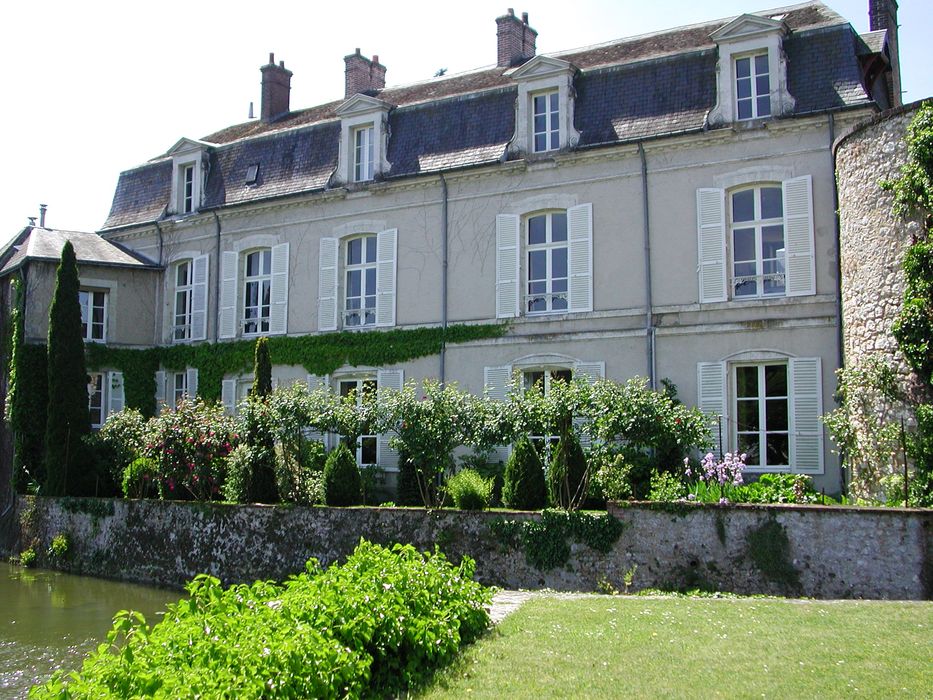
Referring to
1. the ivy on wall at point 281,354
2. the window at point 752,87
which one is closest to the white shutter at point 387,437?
the ivy on wall at point 281,354


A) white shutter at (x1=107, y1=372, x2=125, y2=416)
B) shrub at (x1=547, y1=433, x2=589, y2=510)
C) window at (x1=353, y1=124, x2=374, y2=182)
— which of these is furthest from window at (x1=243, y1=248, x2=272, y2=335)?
shrub at (x1=547, y1=433, x2=589, y2=510)

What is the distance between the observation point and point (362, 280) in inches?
776

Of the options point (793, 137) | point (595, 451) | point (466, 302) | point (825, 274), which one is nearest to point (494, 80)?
point (466, 302)

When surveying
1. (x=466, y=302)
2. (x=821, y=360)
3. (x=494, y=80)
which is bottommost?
(x=821, y=360)

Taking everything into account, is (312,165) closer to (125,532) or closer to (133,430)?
(133,430)

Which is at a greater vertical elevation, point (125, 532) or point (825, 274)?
point (825, 274)

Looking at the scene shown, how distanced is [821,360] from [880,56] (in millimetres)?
5529

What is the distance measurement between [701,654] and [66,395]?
16.1 meters

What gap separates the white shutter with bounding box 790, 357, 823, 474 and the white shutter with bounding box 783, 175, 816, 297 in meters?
1.21

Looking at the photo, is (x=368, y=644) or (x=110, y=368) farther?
(x=110, y=368)

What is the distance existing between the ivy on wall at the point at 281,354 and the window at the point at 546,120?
357 cm

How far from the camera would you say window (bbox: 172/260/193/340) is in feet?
73.5

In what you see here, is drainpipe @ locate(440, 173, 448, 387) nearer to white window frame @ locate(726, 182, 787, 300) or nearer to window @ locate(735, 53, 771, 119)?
white window frame @ locate(726, 182, 787, 300)

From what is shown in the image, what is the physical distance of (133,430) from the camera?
18281mm
